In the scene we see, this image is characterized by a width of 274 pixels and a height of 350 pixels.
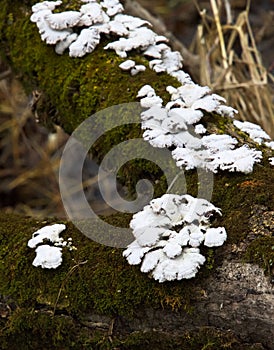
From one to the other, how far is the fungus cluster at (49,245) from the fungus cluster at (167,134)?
0.05 ft

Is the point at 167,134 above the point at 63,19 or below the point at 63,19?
below

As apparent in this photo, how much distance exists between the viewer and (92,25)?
2.73 metres

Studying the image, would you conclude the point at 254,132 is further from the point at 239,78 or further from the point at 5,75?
the point at 5,75

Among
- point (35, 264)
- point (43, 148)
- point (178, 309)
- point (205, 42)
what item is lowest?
point (43, 148)

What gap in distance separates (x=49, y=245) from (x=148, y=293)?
1.39 ft

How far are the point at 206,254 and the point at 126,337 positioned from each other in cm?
41

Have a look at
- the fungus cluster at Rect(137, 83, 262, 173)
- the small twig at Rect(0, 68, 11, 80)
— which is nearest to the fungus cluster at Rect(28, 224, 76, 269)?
the fungus cluster at Rect(137, 83, 262, 173)

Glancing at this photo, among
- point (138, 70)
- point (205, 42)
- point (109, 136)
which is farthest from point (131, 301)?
point (205, 42)

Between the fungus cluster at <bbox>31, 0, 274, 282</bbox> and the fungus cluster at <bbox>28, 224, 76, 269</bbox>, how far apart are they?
0.6 inches

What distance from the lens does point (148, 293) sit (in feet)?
6.16

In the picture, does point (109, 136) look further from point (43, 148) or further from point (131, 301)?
point (43, 148)

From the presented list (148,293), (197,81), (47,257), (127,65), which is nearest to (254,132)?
(127,65)

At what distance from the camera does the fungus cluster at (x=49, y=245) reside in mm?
1976

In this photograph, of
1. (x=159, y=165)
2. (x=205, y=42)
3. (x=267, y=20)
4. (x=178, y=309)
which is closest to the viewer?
(x=178, y=309)
